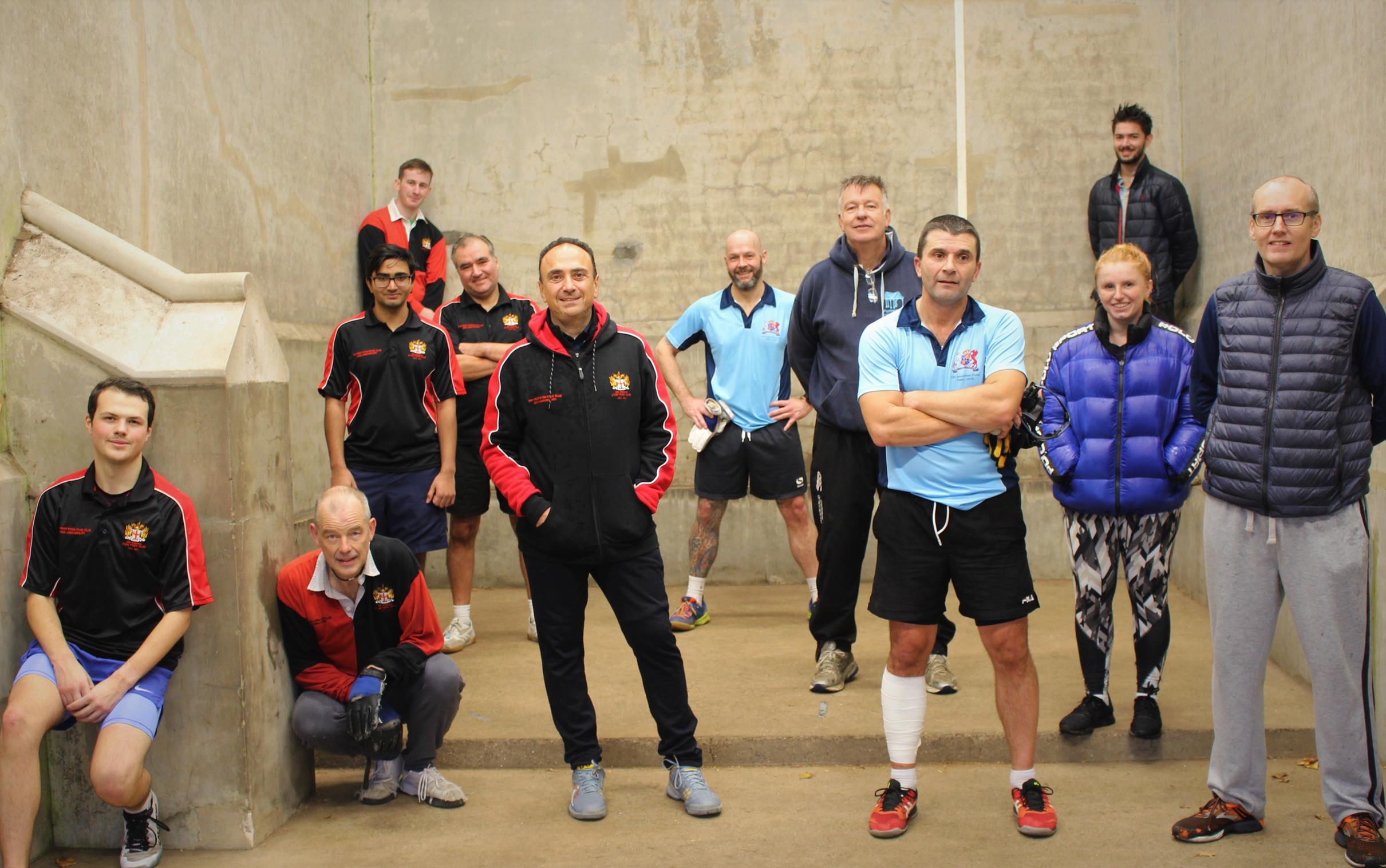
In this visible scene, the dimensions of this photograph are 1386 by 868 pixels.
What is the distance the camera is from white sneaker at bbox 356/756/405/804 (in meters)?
4.26

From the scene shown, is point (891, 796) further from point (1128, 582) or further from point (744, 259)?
point (744, 259)

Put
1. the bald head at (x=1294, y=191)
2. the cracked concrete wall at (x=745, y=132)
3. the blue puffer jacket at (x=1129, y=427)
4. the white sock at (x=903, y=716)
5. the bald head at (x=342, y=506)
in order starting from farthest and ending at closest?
the cracked concrete wall at (x=745, y=132) < the blue puffer jacket at (x=1129, y=427) < the bald head at (x=342, y=506) < the white sock at (x=903, y=716) < the bald head at (x=1294, y=191)

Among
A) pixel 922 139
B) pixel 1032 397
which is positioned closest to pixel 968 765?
pixel 1032 397

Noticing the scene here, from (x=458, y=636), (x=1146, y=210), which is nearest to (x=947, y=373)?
(x=458, y=636)

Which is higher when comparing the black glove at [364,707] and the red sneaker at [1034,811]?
the black glove at [364,707]

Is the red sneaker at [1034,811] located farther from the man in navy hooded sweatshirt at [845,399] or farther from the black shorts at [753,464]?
the black shorts at [753,464]

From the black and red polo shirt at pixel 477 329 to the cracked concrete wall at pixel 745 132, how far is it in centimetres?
159

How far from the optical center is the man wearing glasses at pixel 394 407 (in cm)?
534

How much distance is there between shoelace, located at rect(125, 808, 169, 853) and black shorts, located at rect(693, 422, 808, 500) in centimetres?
323

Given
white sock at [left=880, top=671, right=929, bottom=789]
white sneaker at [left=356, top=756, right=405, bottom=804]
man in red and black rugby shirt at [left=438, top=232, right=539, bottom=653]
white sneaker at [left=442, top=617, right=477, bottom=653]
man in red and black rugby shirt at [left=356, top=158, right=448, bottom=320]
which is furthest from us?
man in red and black rugby shirt at [left=356, top=158, right=448, bottom=320]

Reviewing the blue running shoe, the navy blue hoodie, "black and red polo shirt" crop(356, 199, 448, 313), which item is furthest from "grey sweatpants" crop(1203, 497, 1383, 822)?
"black and red polo shirt" crop(356, 199, 448, 313)

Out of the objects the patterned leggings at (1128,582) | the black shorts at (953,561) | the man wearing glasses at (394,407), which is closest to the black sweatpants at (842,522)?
the patterned leggings at (1128,582)

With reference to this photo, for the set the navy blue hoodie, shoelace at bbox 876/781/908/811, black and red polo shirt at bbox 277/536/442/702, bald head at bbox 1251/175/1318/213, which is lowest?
shoelace at bbox 876/781/908/811

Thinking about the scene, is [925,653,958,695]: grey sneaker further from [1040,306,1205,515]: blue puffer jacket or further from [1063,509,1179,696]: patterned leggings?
[1040,306,1205,515]: blue puffer jacket
